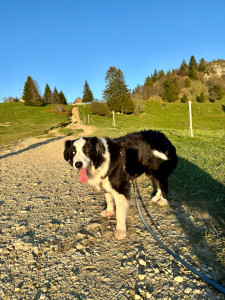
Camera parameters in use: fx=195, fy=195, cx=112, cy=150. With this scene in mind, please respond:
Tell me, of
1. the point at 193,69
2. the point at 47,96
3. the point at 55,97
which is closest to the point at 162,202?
the point at 193,69

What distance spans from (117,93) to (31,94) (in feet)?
99.6

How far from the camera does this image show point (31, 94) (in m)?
64.0

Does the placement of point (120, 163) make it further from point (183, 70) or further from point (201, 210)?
point (183, 70)

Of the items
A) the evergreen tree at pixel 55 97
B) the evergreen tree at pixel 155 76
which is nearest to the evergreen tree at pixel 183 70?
the evergreen tree at pixel 155 76

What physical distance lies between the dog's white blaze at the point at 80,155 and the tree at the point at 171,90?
6330cm

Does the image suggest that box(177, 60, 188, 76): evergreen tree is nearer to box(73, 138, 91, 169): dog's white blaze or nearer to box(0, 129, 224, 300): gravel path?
box(0, 129, 224, 300): gravel path

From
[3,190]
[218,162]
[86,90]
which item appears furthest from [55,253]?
[86,90]

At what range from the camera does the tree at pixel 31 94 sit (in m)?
63.5

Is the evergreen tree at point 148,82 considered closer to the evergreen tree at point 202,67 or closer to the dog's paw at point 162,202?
the evergreen tree at point 202,67

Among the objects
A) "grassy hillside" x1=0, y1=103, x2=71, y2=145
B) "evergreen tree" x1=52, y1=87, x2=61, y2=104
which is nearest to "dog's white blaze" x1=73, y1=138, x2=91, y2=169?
"grassy hillside" x1=0, y1=103, x2=71, y2=145

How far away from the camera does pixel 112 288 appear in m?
2.24

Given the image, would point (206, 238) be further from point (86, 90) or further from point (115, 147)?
point (86, 90)

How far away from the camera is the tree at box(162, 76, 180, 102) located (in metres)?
61.9

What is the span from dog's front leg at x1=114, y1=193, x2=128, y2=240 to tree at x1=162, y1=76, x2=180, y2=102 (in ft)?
208
